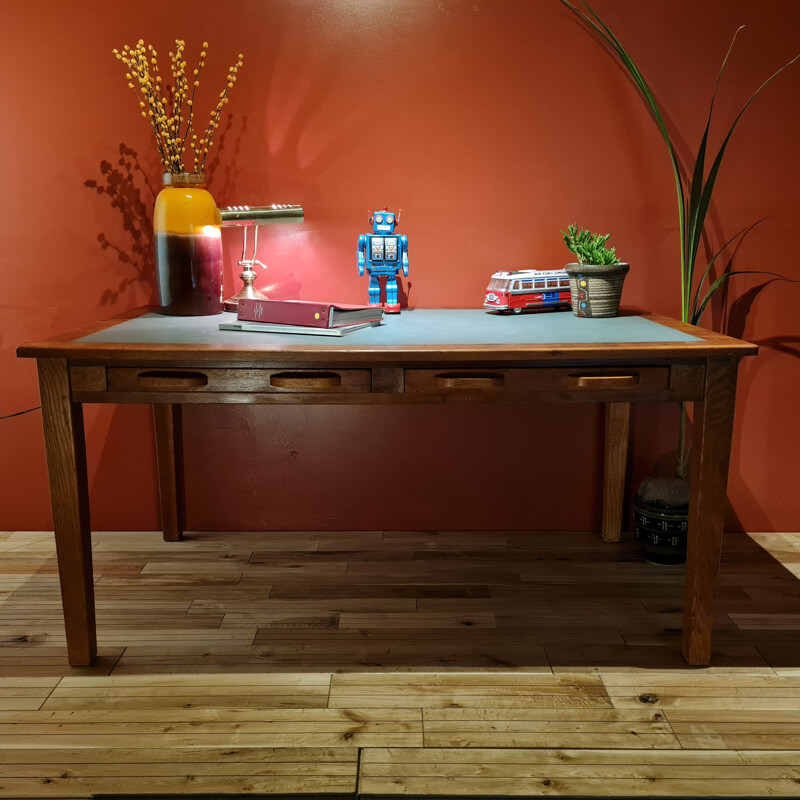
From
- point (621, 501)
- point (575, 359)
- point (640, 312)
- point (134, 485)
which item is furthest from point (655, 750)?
point (134, 485)

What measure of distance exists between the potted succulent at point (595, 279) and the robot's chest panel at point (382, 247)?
0.54 m

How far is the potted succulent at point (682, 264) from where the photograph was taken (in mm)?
2469

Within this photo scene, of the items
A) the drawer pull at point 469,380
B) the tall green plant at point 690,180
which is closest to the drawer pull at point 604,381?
the drawer pull at point 469,380

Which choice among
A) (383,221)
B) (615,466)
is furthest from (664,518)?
(383,221)

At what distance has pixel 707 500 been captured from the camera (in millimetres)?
1973

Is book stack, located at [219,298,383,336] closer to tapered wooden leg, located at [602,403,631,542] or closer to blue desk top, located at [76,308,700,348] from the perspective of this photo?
blue desk top, located at [76,308,700,348]

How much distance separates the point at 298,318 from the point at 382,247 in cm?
54

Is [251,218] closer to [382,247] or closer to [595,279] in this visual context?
[382,247]

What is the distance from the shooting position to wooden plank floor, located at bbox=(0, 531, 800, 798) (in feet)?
5.41

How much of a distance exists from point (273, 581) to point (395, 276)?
1032 mm

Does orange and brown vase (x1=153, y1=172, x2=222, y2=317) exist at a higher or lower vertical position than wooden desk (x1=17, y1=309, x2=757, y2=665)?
higher

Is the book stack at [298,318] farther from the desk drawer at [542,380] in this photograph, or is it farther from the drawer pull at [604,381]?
the drawer pull at [604,381]

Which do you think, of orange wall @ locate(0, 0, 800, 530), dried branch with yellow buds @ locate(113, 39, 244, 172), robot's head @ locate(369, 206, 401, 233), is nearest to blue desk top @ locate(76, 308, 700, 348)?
robot's head @ locate(369, 206, 401, 233)

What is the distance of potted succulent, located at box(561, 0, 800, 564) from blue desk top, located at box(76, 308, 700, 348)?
0.37 meters
